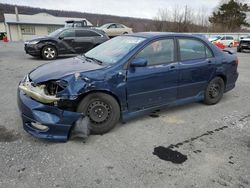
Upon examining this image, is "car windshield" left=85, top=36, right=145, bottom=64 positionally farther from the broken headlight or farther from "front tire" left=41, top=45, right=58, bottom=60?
"front tire" left=41, top=45, right=58, bottom=60

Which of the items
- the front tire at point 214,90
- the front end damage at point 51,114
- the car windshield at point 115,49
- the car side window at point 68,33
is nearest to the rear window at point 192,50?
the front tire at point 214,90

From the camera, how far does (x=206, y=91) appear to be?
4762 mm

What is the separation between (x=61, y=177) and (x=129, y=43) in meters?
2.50

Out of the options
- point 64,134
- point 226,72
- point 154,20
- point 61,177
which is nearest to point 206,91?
point 226,72

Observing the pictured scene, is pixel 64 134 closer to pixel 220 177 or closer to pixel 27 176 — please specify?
pixel 27 176

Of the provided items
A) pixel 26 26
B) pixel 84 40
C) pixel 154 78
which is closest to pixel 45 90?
pixel 154 78

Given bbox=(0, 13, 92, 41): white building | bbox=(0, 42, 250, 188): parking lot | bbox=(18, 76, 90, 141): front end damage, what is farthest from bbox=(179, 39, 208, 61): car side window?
bbox=(0, 13, 92, 41): white building

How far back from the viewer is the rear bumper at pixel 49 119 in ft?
10.2

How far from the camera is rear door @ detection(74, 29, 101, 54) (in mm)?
11422

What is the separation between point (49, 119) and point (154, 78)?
5.97 ft

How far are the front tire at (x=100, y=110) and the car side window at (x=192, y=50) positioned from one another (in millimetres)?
1665

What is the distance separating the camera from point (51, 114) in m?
3.13

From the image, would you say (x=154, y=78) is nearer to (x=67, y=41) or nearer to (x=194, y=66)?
(x=194, y=66)

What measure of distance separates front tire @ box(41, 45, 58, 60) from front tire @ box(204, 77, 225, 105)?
8.24 m
